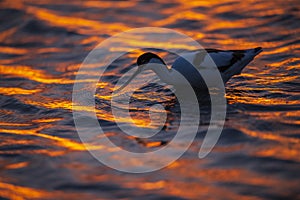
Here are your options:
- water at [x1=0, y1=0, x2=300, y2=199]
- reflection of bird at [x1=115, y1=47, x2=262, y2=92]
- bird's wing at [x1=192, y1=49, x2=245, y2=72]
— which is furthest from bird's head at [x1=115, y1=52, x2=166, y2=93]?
bird's wing at [x1=192, y1=49, x2=245, y2=72]

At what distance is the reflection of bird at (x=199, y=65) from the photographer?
301 inches

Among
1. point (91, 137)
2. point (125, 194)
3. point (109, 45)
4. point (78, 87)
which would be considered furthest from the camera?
point (109, 45)

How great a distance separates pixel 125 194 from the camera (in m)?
5.27

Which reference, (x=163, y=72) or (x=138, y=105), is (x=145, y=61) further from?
(x=138, y=105)

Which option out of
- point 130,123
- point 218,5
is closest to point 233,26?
point 218,5

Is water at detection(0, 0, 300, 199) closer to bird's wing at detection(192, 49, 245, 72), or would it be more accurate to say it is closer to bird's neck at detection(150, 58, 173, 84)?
bird's neck at detection(150, 58, 173, 84)

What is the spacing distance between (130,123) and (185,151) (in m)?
1.12

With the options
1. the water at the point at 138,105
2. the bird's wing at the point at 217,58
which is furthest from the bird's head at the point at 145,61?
the bird's wing at the point at 217,58

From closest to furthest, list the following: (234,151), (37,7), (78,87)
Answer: (234,151)
(78,87)
(37,7)

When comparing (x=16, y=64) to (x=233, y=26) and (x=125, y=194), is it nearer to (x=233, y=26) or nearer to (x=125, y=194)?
(x=233, y=26)

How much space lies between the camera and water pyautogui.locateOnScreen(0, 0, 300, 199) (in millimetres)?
5414

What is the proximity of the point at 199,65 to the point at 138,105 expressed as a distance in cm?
102

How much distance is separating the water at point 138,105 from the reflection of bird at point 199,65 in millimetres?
303

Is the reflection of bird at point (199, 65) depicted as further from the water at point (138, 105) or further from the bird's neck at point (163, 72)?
the water at point (138, 105)
